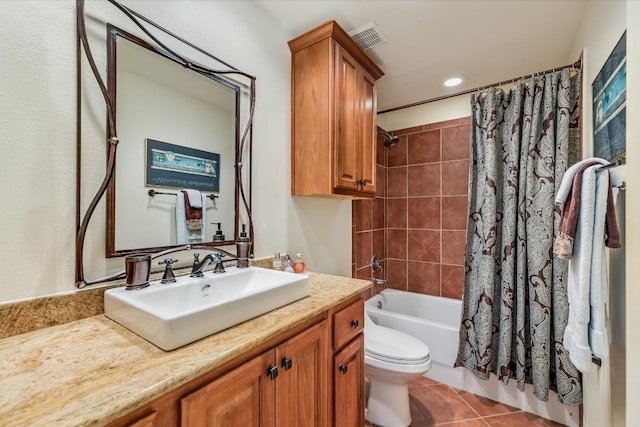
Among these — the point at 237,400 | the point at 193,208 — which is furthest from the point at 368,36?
the point at 237,400

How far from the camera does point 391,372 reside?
5.18ft

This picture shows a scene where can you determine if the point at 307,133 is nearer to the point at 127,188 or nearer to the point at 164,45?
the point at 164,45

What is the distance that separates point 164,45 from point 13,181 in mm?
735

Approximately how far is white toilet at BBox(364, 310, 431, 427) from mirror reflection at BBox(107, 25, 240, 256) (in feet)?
3.74

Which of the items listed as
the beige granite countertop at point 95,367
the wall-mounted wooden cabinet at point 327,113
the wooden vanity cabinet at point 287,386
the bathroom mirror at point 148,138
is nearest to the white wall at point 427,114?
the wall-mounted wooden cabinet at point 327,113

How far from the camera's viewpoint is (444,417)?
179cm

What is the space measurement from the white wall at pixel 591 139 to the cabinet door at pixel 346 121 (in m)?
1.13

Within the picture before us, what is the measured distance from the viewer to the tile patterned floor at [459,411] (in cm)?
175

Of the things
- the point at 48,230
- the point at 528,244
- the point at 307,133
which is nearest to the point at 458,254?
the point at 528,244

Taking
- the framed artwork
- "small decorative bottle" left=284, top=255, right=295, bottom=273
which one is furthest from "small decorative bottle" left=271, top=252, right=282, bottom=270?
the framed artwork

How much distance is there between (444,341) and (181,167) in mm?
2233

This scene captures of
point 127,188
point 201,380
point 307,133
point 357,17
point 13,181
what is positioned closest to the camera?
point 201,380

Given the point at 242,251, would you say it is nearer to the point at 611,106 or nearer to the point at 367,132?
the point at 367,132

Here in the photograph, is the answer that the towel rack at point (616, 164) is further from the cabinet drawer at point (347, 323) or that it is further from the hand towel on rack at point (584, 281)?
the cabinet drawer at point (347, 323)
